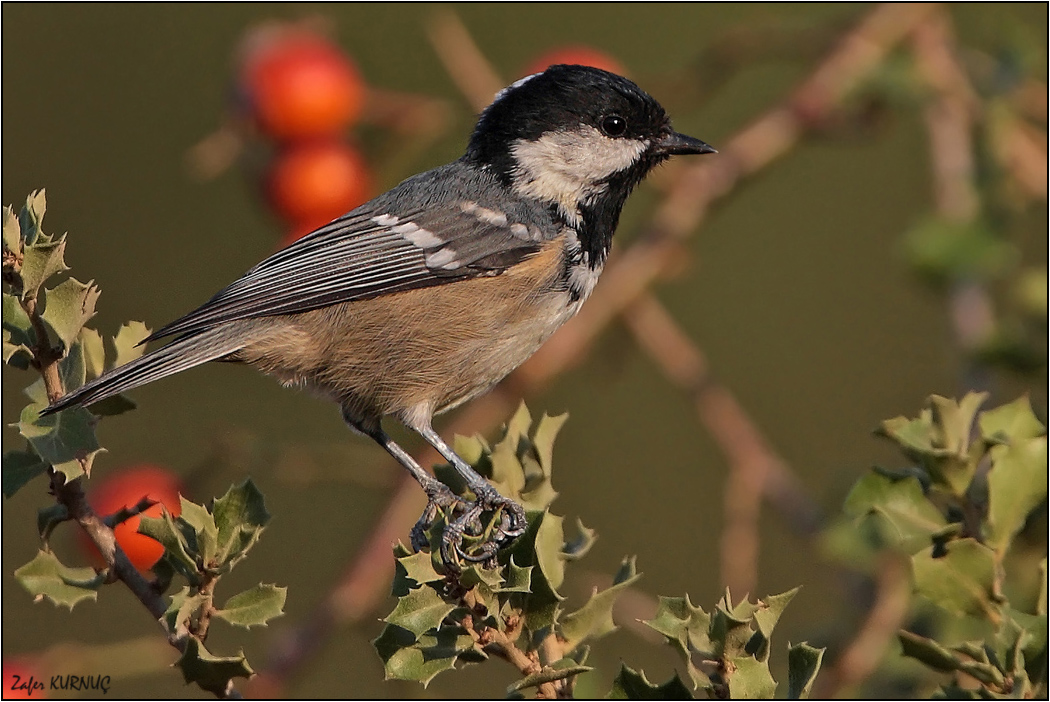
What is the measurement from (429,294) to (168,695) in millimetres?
1274

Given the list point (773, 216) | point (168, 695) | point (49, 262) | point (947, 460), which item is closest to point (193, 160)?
point (49, 262)

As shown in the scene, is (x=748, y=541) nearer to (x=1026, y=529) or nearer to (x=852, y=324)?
(x=1026, y=529)

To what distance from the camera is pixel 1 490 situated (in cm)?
143

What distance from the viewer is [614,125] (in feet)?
8.36

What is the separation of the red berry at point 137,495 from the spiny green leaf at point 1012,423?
1.44m

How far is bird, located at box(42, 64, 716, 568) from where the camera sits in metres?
2.26

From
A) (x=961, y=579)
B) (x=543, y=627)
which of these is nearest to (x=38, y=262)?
(x=543, y=627)

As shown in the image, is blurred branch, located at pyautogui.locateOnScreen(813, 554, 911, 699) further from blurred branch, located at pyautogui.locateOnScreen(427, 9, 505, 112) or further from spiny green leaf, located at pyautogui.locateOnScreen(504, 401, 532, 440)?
blurred branch, located at pyautogui.locateOnScreen(427, 9, 505, 112)

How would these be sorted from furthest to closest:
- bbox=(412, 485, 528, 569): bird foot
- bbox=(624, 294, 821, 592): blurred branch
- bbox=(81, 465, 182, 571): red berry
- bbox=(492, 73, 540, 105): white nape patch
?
bbox=(492, 73, 540, 105): white nape patch → bbox=(624, 294, 821, 592): blurred branch → bbox=(81, 465, 182, 571): red berry → bbox=(412, 485, 528, 569): bird foot

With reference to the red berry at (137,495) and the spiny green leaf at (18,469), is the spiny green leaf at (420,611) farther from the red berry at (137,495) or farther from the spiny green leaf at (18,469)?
the red berry at (137,495)

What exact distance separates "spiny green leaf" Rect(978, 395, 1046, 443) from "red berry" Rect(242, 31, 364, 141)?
160cm

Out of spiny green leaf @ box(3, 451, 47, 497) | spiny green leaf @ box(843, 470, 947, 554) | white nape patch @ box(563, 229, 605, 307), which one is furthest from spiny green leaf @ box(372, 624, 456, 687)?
white nape patch @ box(563, 229, 605, 307)

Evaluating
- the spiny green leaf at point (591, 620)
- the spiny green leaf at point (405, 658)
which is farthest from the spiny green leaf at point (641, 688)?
the spiny green leaf at point (405, 658)

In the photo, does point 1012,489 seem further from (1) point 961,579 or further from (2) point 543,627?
(2) point 543,627
